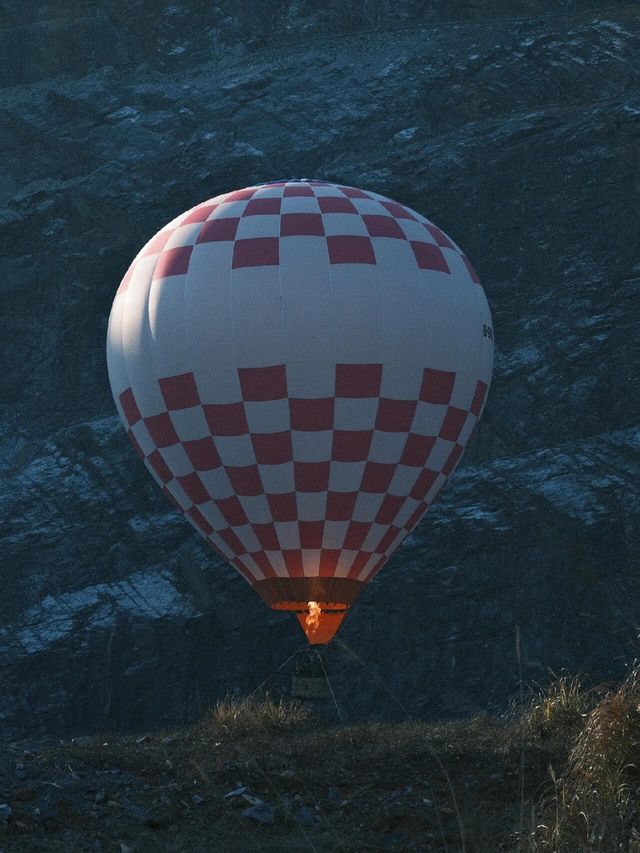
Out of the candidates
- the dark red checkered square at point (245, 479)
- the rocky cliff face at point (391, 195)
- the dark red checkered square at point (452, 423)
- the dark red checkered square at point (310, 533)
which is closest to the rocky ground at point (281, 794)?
the dark red checkered square at point (310, 533)

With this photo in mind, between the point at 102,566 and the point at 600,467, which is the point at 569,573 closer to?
the point at 600,467

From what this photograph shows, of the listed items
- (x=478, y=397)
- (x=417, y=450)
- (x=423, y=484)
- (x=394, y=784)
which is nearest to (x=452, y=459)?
(x=423, y=484)

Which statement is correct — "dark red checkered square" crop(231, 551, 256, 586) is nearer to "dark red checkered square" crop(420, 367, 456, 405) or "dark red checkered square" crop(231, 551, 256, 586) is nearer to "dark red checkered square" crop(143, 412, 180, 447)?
"dark red checkered square" crop(143, 412, 180, 447)

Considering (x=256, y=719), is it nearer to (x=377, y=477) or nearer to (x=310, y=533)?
(x=310, y=533)

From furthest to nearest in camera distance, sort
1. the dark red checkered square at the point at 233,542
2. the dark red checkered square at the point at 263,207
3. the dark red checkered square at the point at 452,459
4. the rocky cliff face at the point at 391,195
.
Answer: the rocky cliff face at the point at 391,195 < the dark red checkered square at the point at 452,459 < the dark red checkered square at the point at 233,542 < the dark red checkered square at the point at 263,207

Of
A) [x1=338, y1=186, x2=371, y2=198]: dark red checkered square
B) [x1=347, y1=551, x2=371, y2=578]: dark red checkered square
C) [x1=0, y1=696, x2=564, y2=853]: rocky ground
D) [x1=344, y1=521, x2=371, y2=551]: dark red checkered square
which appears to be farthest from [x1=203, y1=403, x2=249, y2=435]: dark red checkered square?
[x1=0, y1=696, x2=564, y2=853]: rocky ground

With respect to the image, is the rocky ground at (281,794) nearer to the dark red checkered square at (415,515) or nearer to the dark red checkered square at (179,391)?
the dark red checkered square at (415,515)
